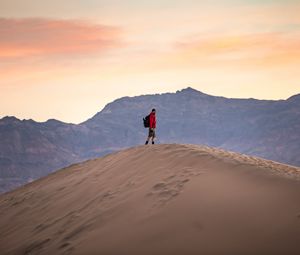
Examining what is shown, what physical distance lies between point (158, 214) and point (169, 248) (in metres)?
1.53

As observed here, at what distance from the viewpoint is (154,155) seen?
15.7 m

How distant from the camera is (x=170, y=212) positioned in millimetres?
10703

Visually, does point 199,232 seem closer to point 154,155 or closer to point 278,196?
point 278,196

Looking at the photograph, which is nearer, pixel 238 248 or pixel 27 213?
pixel 238 248

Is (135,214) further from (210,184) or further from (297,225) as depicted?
(297,225)

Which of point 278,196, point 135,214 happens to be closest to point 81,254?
point 135,214

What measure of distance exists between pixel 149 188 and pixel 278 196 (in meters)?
3.39

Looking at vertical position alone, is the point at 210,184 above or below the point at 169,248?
above

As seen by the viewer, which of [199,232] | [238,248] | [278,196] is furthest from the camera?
[278,196]

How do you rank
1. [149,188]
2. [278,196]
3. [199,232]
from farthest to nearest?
[149,188], [278,196], [199,232]

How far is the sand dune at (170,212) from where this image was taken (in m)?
9.32

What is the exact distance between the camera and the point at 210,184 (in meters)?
11.8

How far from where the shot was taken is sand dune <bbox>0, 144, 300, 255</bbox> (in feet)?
30.6

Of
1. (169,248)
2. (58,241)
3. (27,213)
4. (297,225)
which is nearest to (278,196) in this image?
(297,225)
